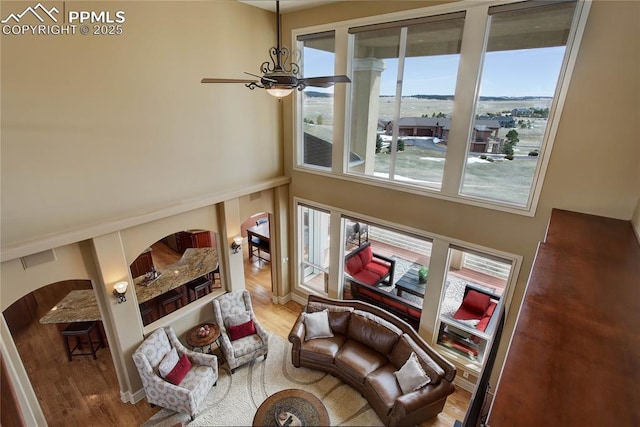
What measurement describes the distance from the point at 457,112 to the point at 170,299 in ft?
27.3

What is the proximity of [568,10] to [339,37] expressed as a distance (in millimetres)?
4375

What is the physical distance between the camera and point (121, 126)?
18.6ft

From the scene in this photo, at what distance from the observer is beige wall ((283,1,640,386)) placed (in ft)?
14.7

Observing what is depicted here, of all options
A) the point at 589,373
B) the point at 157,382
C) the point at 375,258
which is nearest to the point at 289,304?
the point at 375,258

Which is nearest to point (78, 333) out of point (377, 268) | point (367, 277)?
point (367, 277)

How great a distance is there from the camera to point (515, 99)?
555cm

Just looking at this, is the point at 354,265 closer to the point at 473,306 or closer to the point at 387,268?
the point at 387,268

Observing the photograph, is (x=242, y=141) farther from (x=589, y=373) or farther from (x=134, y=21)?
(x=589, y=373)

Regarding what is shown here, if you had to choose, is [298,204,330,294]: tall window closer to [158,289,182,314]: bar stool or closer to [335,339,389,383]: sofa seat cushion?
[158,289,182,314]: bar stool

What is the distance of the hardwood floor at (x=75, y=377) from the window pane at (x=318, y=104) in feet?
16.6

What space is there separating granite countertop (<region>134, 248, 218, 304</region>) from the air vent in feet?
9.02

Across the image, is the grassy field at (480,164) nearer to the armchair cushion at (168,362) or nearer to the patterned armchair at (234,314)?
the patterned armchair at (234,314)

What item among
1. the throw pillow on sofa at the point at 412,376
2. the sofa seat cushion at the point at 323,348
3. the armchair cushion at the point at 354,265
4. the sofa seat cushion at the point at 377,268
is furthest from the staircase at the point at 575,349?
the armchair cushion at the point at 354,265

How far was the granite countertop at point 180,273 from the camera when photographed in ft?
26.3
